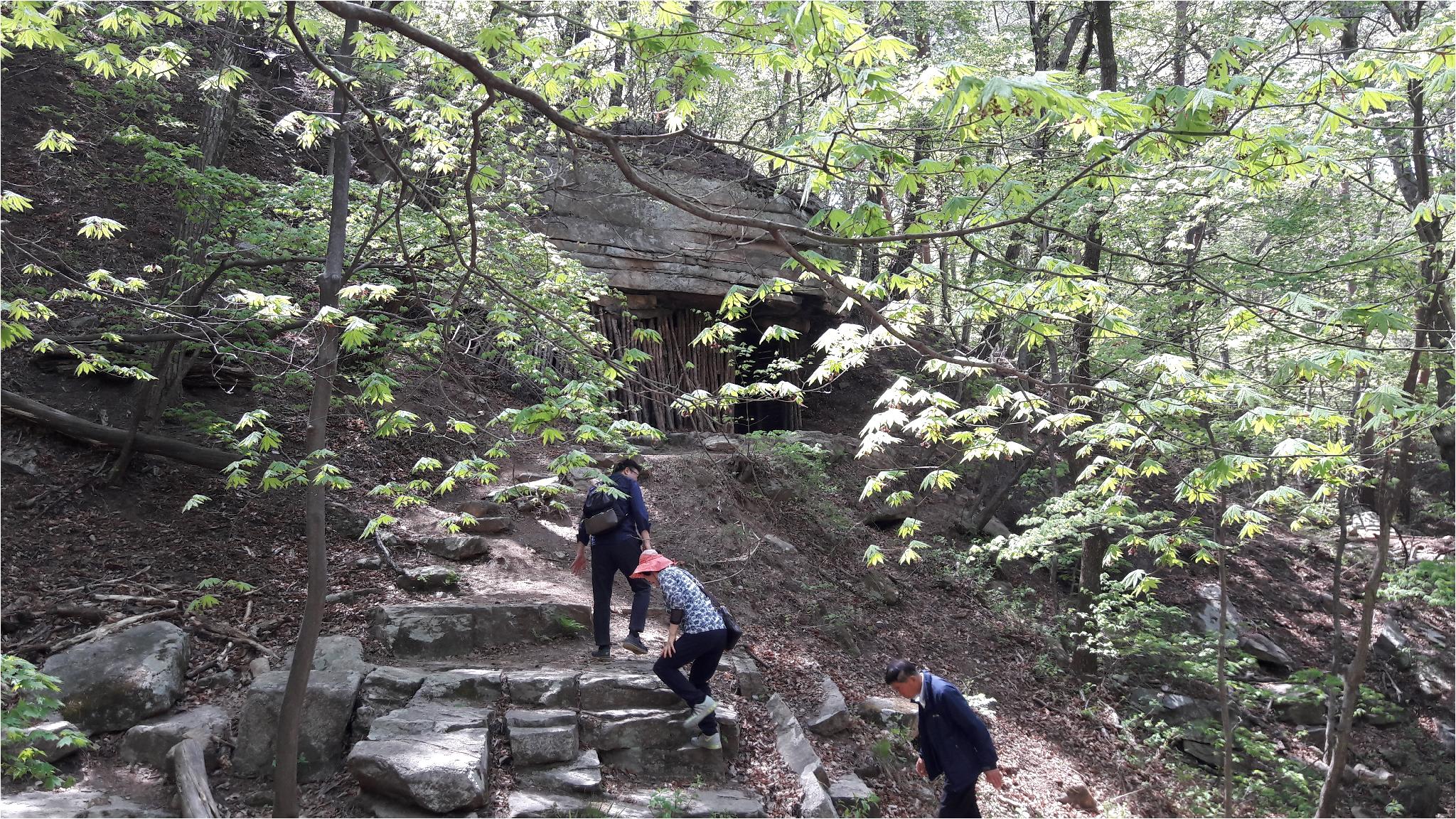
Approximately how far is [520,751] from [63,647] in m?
3.58

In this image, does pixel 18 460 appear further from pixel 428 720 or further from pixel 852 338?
pixel 852 338

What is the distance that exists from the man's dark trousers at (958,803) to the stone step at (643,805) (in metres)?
1.33

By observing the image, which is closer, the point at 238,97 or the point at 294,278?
the point at 238,97

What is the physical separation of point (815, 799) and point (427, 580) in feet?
13.2

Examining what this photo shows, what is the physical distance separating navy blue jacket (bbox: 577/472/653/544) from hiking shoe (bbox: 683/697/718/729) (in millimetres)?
1355

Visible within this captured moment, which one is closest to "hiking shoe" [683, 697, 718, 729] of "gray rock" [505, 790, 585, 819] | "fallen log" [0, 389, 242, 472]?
"gray rock" [505, 790, 585, 819]

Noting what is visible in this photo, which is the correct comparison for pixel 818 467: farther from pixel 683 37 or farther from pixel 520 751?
pixel 683 37

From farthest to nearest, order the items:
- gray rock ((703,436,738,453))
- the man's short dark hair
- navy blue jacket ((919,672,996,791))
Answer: gray rock ((703,436,738,453)) → the man's short dark hair → navy blue jacket ((919,672,996,791))

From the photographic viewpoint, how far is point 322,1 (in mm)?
2613

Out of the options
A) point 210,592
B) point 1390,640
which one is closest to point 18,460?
point 210,592

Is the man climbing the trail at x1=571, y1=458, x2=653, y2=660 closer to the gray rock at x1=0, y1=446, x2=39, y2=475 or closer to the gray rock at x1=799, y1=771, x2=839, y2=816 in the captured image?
the gray rock at x1=799, y1=771, x2=839, y2=816

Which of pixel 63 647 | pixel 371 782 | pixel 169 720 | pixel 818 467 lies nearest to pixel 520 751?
pixel 371 782

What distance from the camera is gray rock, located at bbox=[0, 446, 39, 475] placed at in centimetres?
731

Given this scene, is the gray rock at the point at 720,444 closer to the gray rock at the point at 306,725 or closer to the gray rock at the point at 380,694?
the gray rock at the point at 380,694
